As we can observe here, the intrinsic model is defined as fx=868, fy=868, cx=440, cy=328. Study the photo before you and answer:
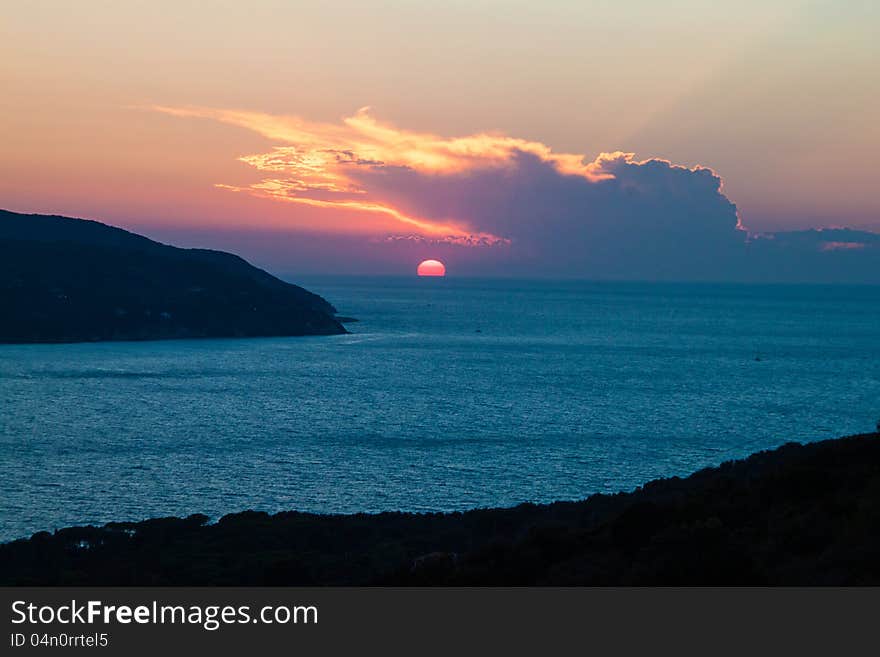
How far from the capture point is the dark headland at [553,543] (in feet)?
48.0

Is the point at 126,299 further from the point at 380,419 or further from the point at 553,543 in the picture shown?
the point at 553,543

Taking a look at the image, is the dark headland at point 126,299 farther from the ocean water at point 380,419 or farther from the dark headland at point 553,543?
the dark headland at point 553,543

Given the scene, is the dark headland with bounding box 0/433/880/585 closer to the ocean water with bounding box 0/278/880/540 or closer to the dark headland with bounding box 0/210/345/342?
the ocean water with bounding box 0/278/880/540

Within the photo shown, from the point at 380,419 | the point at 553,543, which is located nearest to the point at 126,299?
the point at 380,419

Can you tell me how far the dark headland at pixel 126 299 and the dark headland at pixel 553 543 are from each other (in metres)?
94.7

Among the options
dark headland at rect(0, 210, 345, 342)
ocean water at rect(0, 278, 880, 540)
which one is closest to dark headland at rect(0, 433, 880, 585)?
ocean water at rect(0, 278, 880, 540)

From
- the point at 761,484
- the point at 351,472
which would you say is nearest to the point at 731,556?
the point at 761,484

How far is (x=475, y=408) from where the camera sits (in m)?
63.2

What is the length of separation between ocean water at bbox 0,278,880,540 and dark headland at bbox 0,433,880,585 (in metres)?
4.45

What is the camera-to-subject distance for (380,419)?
5759cm

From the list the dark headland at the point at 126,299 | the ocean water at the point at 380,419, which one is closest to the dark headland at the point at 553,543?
the ocean water at the point at 380,419

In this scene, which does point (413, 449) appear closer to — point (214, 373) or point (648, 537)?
point (648, 537)

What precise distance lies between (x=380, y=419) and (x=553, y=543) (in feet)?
130

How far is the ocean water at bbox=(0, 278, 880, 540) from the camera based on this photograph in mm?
36875
